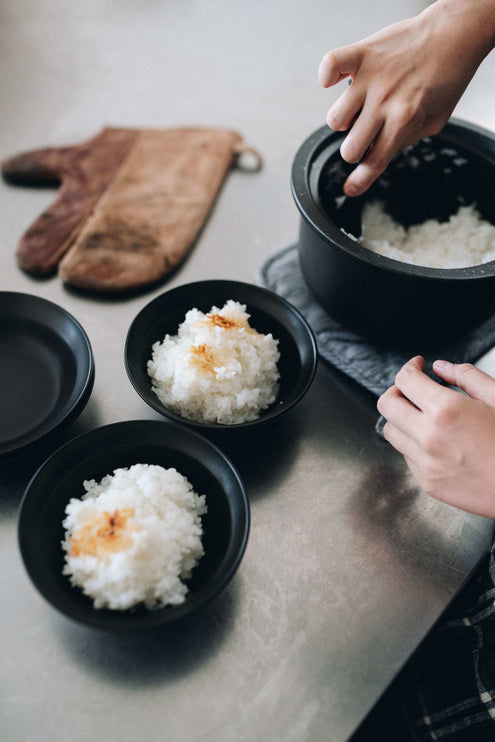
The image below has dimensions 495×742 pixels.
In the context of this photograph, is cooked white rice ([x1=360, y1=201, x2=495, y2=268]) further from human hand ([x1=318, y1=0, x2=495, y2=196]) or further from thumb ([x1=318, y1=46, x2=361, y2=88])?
thumb ([x1=318, y1=46, x2=361, y2=88])

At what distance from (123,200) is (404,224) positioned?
0.72 metres

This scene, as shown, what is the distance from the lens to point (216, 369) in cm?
102

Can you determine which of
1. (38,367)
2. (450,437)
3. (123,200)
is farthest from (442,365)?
(123,200)

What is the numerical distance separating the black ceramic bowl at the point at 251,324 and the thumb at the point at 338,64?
41cm

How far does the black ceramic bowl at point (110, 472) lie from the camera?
2.58 feet

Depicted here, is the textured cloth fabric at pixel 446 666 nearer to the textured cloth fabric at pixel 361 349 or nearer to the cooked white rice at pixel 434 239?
the textured cloth fabric at pixel 361 349

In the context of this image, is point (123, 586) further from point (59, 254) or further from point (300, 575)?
point (59, 254)

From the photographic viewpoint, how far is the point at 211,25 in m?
2.17

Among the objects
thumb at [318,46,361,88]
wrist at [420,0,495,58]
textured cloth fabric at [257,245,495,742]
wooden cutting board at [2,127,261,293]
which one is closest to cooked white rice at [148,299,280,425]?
textured cloth fabric at [257,245,495,742]

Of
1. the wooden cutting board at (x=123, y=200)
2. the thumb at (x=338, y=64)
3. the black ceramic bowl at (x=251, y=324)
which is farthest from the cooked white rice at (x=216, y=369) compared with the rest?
the thumb at (x=338, y=64)

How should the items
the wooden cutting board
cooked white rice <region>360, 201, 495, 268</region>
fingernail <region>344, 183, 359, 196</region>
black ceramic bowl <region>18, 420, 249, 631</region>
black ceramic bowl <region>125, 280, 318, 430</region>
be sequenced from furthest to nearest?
the wooden cutting board → cooked white rice <region>360, 201, 495, 268</region> → fingernail <region>344, 183, 359, 196</region> → black ceramic bowl <region>125, 280, 318, 430</region> → black ceramic bowl <region>18, 420, 249, 631</region>

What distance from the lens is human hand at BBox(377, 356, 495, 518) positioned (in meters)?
0.85

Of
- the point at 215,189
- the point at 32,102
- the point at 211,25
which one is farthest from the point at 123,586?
the point at 211,25

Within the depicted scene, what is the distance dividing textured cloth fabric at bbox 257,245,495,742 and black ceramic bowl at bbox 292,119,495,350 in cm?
8
